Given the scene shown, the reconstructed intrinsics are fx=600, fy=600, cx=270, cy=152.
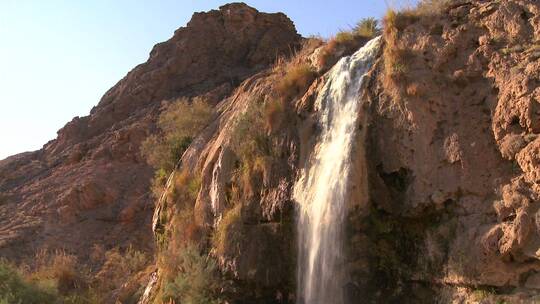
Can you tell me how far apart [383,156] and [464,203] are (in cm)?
176

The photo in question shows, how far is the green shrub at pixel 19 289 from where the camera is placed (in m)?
14.1

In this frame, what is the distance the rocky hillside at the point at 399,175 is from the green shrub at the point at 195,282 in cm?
3

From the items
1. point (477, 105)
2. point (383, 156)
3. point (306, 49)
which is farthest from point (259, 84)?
point (477, 105)

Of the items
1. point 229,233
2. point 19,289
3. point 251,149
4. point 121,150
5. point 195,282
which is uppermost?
point 121,150

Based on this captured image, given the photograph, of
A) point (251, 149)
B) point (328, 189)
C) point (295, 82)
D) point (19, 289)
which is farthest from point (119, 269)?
point (328, 189)

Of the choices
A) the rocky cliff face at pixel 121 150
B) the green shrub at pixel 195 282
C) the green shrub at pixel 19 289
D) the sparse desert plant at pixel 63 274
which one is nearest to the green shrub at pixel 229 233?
the green shrub at pixel 195 282

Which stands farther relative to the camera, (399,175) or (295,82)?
(295,82)

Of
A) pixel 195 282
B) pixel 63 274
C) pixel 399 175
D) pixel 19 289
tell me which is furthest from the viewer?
pixel 63 274

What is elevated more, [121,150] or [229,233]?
[121,150]

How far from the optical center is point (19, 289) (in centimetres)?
1448

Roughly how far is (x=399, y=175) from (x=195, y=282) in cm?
437

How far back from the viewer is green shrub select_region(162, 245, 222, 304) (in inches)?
450

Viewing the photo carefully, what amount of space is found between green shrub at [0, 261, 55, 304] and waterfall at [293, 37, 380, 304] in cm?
734

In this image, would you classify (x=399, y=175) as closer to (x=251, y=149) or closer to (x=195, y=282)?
(x=251, y=149)
